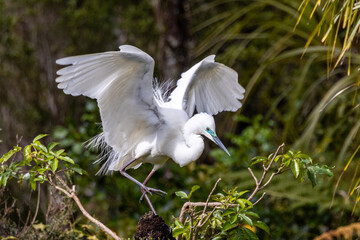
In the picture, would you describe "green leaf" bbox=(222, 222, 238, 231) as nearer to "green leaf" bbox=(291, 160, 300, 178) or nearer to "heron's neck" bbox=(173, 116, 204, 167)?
"green leaf" bbox=(291, 160, 300, 178)

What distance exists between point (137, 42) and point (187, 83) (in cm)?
413

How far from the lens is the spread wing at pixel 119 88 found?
2.70 m

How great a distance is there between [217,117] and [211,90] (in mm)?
2993

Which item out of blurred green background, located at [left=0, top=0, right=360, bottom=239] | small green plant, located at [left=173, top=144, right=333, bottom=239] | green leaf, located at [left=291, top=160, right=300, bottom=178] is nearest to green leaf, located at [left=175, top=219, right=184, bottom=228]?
small green plant, located at [left=173, top=144, right=333, bottom=239]

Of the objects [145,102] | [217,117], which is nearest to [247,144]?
[217,117]

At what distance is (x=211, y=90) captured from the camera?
348 cm

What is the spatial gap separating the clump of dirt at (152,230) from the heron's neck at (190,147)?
486mm

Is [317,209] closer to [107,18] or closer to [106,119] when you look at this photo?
[106,119]

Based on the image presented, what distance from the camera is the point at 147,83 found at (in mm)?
2965

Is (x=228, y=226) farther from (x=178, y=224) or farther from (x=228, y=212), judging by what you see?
(x=178, y=224)

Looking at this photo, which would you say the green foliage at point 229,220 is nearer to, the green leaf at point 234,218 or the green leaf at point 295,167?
the green leaf at point 234,218

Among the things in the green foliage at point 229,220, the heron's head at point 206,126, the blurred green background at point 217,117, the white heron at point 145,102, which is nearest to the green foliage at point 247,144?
the blurred green background at point 217,117

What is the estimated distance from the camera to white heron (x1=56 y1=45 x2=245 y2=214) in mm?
2748

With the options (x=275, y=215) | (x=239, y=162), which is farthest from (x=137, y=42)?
(x=275, y=215)
